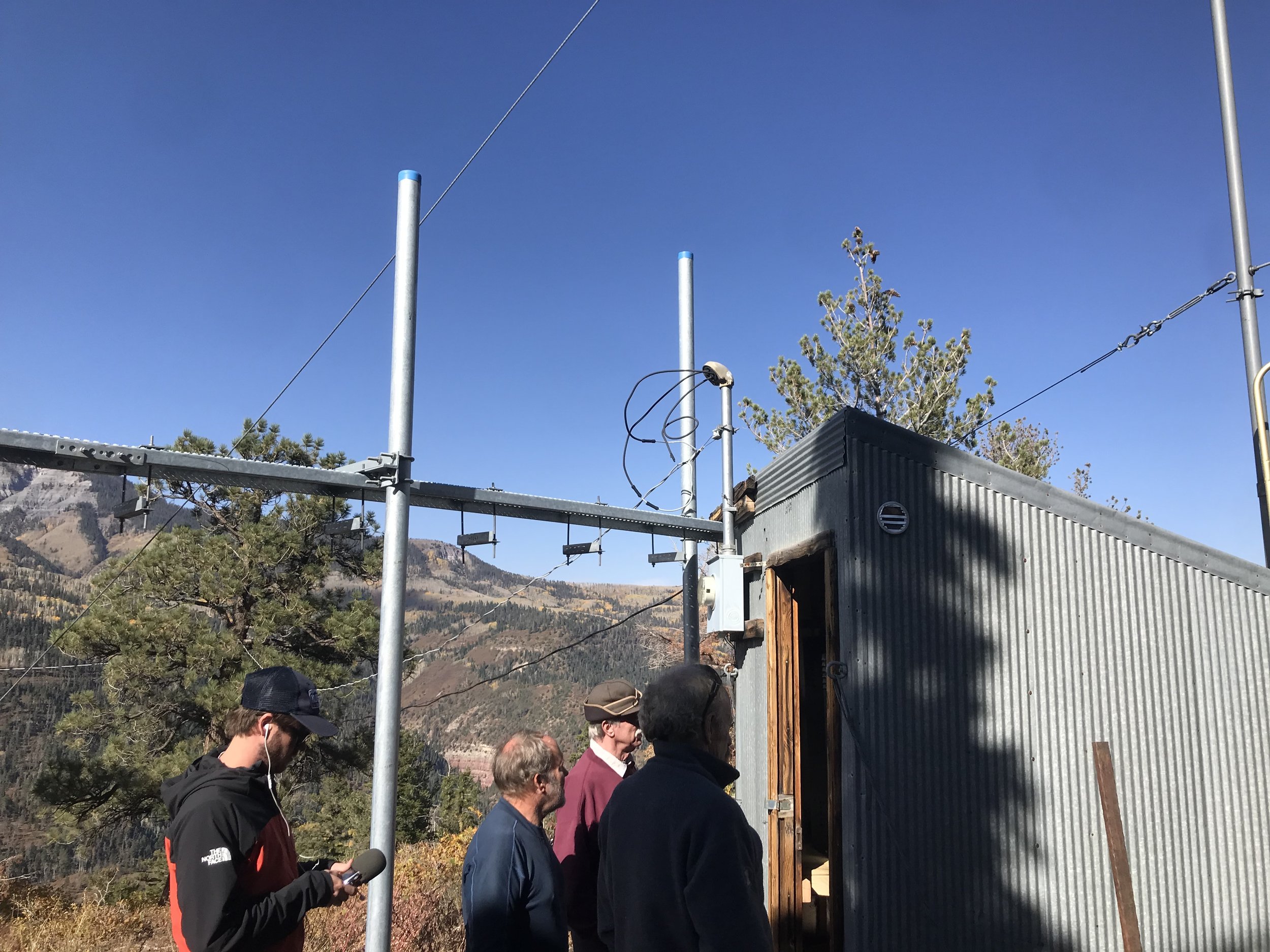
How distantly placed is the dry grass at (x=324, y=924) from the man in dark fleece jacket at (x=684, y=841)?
594 cm

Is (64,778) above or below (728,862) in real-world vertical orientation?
below

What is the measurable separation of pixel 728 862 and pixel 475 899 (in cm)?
101

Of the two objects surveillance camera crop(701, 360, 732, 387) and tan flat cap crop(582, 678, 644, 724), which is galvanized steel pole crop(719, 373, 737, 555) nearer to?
surveillance camera crop(701, 360, 732, 387)

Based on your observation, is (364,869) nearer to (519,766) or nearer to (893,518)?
(519,766)

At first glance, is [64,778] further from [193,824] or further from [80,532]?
[80,532]

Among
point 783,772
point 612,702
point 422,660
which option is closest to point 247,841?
point 612,702

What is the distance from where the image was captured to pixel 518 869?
2.72 m

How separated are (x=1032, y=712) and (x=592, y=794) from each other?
227 centimetres

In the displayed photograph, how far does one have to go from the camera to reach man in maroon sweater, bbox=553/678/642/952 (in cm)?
351

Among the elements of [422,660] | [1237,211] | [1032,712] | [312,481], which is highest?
[1237,211]

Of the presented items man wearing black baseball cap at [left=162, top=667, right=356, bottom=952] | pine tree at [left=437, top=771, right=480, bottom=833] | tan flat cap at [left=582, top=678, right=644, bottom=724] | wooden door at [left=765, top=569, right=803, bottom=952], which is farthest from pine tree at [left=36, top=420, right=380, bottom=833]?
man wearing black baseball cap at [left=162, top=667, right=356, bottom=952]

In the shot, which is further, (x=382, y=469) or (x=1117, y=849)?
(x=382, y=469)

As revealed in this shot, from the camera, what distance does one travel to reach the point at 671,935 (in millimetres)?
2164

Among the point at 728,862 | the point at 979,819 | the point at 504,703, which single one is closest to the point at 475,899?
the point at 728,862
